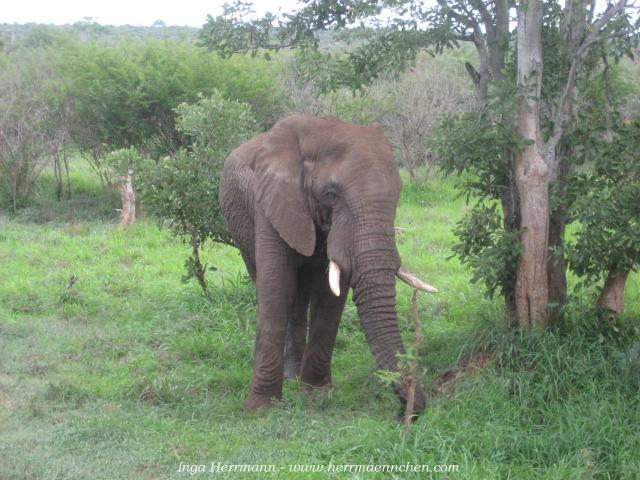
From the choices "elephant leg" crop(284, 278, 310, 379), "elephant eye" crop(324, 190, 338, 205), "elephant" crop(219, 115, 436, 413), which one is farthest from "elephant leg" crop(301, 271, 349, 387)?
"elephant eye" crop(324, 190, 338, 205)

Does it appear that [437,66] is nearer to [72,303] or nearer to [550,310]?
[72,303]

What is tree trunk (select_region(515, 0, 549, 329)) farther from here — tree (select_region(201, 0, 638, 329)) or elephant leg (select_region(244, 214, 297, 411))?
elephant leg (select_region(244, 214, 297, 411))

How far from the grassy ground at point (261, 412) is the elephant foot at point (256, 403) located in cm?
9

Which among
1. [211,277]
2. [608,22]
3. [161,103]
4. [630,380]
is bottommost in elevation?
[211,277]

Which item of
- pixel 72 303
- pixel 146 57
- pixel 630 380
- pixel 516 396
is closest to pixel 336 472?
pixel 516 396

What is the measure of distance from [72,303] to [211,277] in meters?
2.08

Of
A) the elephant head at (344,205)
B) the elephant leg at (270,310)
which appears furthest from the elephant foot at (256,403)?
the elephant head at (344,205)

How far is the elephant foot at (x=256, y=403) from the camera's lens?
257 inches

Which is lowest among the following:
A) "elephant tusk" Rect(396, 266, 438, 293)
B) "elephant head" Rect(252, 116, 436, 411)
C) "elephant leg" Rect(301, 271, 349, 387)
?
"elephant leg" Rect(301, 271, 349, 387)

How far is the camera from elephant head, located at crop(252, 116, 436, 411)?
572cm

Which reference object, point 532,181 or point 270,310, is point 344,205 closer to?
point 270,310

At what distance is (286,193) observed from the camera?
6.28 meters

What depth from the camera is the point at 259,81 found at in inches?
723

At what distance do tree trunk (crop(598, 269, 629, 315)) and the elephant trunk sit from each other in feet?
6.35
